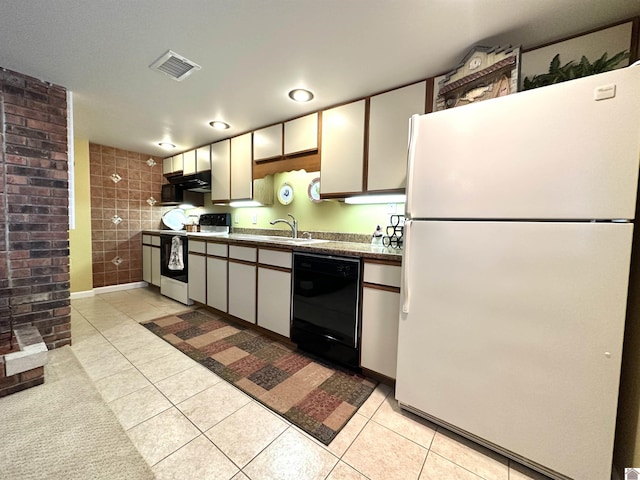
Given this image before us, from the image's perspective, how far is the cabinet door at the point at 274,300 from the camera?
2181 mm

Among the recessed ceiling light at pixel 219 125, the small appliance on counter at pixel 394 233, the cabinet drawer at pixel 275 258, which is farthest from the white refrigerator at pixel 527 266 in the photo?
the recessed ceiling light at pixel 219 125

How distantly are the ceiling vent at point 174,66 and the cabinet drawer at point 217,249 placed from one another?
153 cm

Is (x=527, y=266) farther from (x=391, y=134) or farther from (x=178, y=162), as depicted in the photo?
(x=178, y=162)

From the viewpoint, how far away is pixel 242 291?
2.53 meters

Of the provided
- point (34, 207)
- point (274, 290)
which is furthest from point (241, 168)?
point (34, 207)

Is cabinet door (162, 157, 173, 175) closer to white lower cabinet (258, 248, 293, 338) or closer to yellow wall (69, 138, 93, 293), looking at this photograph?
yellow wall (69, 138, 93, 293)

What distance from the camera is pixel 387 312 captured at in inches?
63.9

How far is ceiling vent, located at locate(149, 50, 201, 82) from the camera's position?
1.66 metres

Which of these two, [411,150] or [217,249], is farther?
[217,249]

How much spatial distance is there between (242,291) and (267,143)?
1.61 meters

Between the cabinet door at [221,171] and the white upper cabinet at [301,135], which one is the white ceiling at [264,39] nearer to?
the white upper cabinet at [301,135]

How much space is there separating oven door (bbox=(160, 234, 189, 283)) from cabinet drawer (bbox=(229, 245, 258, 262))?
1.01 metres

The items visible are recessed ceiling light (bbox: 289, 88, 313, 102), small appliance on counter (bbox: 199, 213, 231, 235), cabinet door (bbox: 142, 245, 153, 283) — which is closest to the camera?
recessed ceiling light (bbox: 289, 88, 313, 102)

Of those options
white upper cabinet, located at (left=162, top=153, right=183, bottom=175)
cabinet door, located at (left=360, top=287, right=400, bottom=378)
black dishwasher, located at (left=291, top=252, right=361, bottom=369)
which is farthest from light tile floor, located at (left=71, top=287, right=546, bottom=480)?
white upper cabinet, located at (left=162, top=153, right=183, bottom=175)
